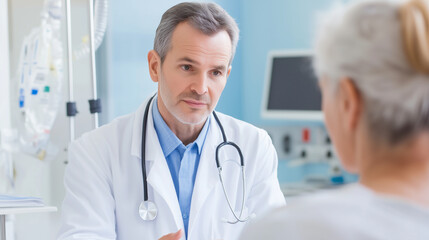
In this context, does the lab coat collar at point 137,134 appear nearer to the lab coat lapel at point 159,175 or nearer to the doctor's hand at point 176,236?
the lab coat lapel at point 159,175

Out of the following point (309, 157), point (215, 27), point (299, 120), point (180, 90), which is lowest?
point (309, 157)

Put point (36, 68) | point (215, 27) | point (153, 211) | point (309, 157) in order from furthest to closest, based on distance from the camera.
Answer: point (309, 157)
point (36, 68)
point (215, 27)
point (153, 211)

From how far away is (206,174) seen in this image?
5.15ft

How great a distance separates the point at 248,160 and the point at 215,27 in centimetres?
40

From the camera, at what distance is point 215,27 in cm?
158

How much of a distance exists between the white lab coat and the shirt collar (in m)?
0.02

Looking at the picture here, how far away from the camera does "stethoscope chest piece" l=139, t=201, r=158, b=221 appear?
1462mm

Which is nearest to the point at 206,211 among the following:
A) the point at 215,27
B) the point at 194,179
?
the point at 194,179

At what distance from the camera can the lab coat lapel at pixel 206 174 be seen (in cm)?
150

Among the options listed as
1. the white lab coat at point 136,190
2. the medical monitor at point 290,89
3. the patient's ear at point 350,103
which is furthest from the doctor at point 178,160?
the medical monitor at point 290,89

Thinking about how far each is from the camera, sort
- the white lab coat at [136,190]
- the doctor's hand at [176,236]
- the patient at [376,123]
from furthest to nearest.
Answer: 1. the white lab coat at [136,190]
2. the doctor's hand at [176,236]
3. the patient at [376,123]

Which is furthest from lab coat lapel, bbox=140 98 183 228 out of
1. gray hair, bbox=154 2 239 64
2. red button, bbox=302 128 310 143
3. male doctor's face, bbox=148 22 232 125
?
red button, bbox=302 128 310 143

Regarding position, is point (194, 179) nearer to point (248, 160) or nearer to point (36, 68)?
point (248, 160)

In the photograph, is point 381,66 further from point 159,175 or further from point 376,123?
point 159,175
